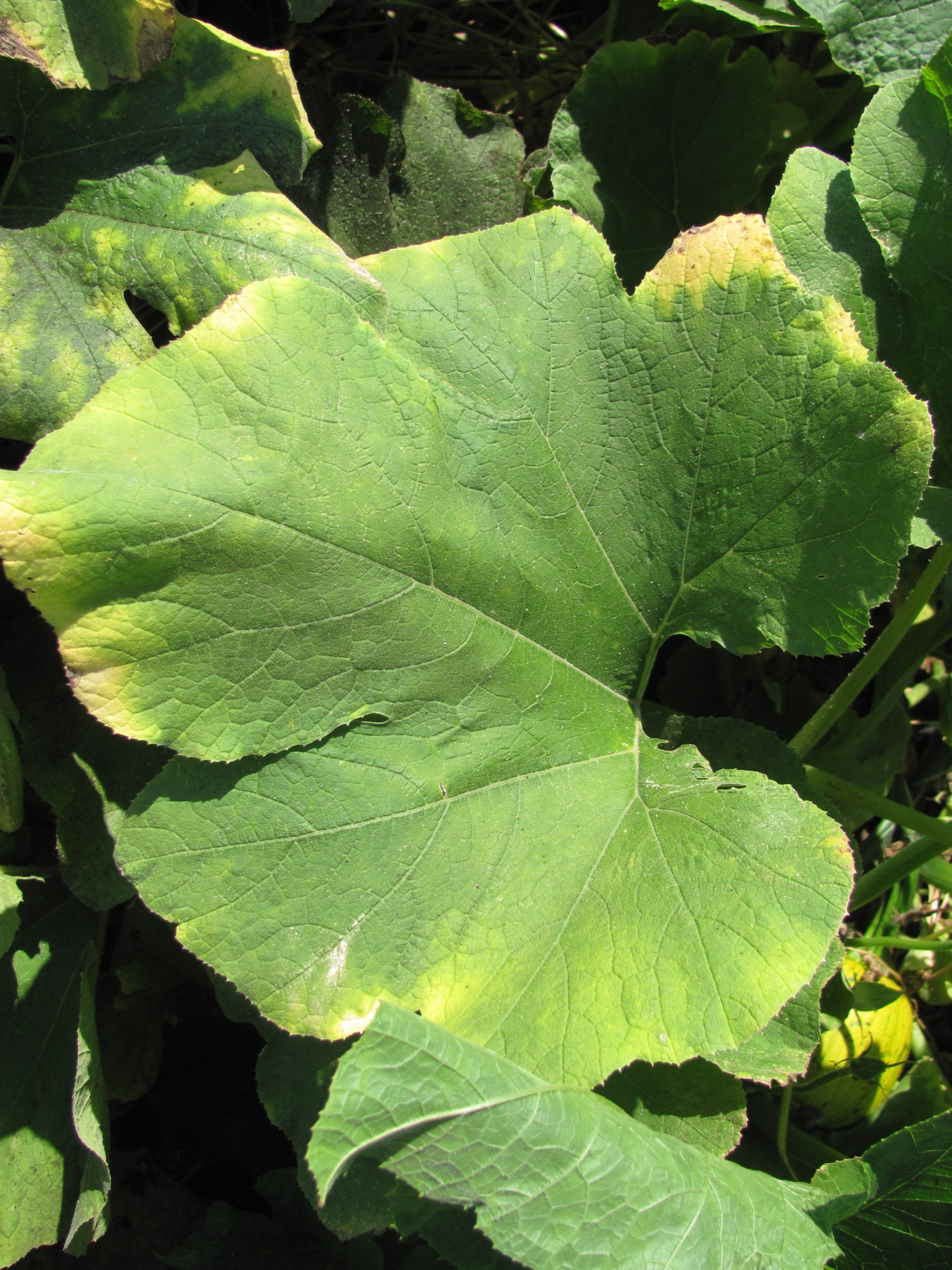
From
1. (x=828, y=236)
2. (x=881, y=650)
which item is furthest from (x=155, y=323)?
(x=881, y=650)

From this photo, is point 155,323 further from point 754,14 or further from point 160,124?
point 754,14

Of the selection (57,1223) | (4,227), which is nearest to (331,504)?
(4,227)

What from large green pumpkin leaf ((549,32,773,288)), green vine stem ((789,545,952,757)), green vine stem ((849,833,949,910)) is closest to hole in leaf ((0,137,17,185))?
large green pumpkin leaf ((549,32,773,288))

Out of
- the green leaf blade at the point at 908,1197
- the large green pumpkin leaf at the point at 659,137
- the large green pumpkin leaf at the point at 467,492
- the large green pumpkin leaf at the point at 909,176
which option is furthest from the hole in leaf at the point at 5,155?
the green leaf blade at the point at 908,1197

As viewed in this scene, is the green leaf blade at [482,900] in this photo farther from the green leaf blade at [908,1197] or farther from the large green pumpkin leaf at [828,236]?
the large green pumpkin leaf at [828,236]

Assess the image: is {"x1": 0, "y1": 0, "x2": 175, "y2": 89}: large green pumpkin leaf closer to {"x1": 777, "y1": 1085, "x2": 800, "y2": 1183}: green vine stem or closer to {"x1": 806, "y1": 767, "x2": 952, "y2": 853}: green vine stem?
{"x1": 806, "y1": 767, "x2": 952, "y2": 853}: green vine stem
